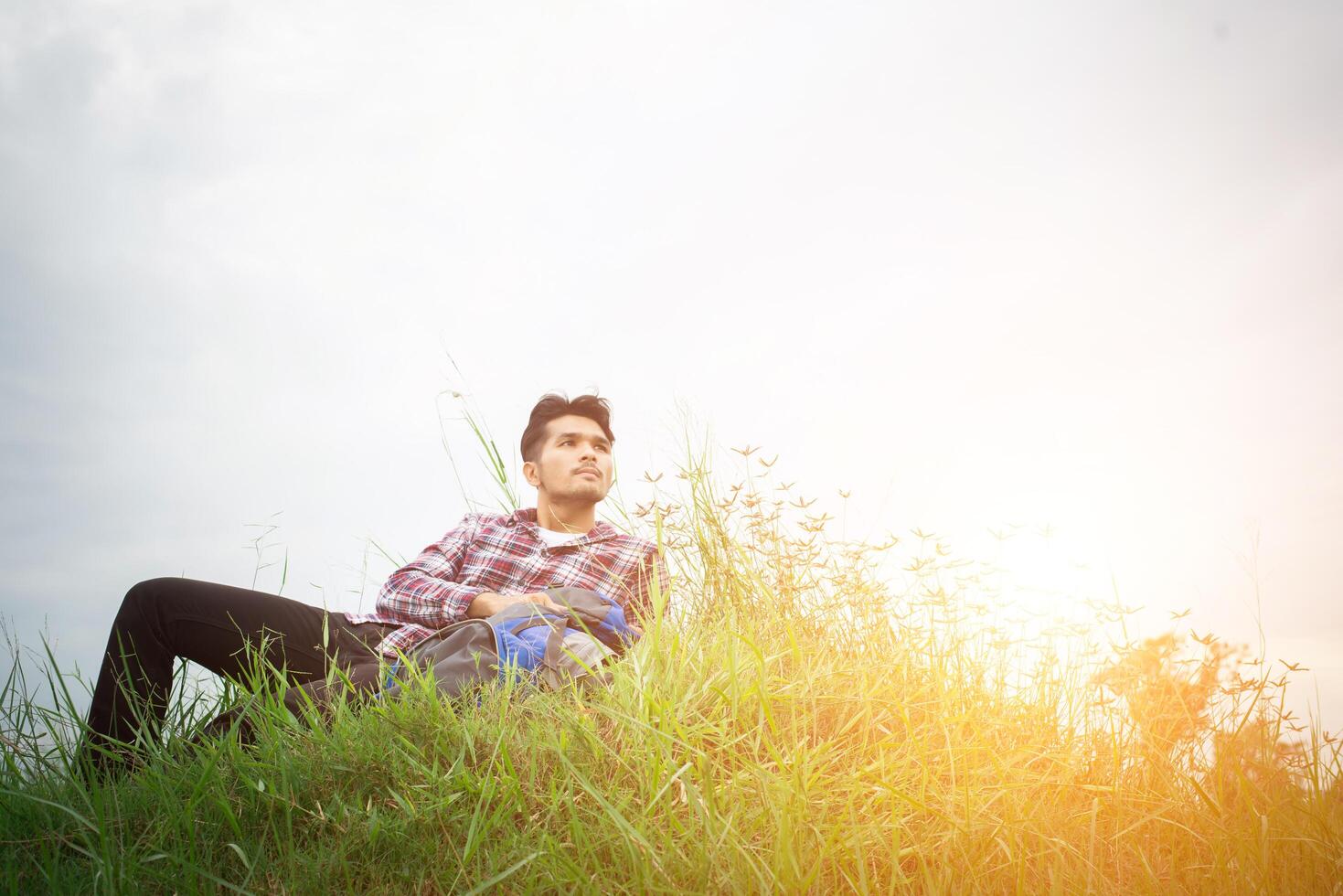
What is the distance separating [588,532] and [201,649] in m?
1.74

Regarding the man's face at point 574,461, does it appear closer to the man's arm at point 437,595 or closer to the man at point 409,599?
the man at point 409,599

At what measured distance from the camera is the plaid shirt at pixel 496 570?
3541 millimetres

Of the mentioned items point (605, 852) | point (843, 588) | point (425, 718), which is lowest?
point (605, 852)

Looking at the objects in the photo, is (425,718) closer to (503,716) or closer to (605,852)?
(503,716)

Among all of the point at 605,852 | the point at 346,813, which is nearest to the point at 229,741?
the point at 346,813

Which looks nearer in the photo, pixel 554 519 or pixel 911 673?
pixel 911 673

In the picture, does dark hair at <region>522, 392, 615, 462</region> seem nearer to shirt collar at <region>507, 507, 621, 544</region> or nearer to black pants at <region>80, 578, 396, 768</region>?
shirt collar at <region>507, 507, 621, 544</region>

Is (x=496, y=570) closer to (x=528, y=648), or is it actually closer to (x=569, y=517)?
(x=569, y=517)

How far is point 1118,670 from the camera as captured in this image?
3090 millimetres

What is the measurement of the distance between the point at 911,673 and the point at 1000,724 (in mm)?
340

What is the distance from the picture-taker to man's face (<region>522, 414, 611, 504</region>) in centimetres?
398

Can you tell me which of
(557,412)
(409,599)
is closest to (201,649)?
(409,599)

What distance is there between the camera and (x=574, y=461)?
403 cm

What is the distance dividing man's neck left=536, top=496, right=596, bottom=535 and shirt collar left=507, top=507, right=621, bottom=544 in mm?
37
